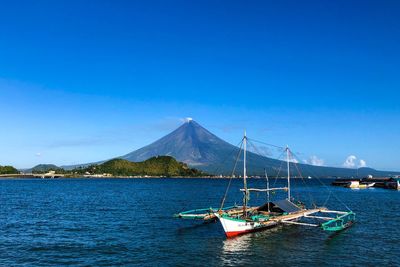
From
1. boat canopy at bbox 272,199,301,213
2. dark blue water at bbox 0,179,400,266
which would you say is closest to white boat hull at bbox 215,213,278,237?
dark blue water at bbox 0,179,400,266

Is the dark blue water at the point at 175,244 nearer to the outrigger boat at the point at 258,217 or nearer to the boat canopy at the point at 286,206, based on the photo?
the outrigger boat at the point at 258,217

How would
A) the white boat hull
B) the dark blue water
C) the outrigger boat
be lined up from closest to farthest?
the dark blue water, the white boat hull, the outrigger boat

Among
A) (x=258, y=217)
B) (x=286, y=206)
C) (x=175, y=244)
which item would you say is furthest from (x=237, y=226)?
(x=286, y=206)

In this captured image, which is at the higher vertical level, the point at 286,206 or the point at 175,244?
the point at 286,206

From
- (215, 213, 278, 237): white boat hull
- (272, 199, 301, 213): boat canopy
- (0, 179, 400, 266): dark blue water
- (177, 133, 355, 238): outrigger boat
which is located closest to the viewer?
(0, 179, 400, 266): dark blue water

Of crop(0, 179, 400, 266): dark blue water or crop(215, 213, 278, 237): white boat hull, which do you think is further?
crop(215, 213, 278, 237): white boat hull

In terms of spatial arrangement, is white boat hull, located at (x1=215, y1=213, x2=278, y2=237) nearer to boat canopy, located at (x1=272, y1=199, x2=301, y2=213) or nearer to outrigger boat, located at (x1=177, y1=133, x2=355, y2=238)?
outrigger boat, located at (x1=177, y1=133, x2=355, y2=238)

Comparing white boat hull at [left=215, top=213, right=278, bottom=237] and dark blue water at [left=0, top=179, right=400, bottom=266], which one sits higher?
white boat hull at [left=215, top=213, right=278, bottom=237]

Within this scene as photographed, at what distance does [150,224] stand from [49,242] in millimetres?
14645

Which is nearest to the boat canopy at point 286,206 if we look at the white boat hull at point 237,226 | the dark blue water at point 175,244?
the dark blue water at point 175,244

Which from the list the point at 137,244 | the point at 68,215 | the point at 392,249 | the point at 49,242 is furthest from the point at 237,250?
the point at 68,215

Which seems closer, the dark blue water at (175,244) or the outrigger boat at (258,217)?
the dark blue water at (175,244)

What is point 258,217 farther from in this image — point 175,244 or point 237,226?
point 175,244

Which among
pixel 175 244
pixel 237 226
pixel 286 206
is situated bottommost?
pixel 175 244
